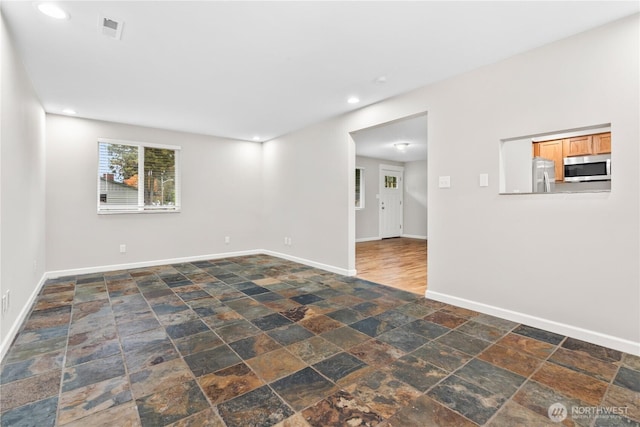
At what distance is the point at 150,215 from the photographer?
521cm

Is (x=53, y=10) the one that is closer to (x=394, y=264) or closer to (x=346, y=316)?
(x=346, y=316)

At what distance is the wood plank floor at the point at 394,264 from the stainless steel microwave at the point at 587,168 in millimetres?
2639

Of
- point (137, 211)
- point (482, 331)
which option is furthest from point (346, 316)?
point (137, 211)

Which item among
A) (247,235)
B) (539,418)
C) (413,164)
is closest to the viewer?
(539,418)

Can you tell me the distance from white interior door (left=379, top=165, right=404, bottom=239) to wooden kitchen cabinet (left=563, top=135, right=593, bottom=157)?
4.59 metres

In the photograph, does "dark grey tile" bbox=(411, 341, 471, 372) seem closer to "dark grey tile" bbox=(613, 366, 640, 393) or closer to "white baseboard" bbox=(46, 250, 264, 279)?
"dark grey tile" bbox=(613, 366, 640, 393)

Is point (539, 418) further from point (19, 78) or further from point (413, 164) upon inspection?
point (413, 164)

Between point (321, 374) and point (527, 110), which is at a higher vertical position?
point (527, 110)

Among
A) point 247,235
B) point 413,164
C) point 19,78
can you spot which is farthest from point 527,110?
point 413,164

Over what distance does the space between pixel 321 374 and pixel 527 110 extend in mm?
2707

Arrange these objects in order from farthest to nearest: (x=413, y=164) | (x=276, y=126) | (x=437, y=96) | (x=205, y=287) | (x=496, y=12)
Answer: (x=413, y=164) < (x=276, y=126) < (x=205, y=287) < (x=437, y=96) < (x=496, y=12)

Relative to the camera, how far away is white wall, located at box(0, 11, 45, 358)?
2202mm

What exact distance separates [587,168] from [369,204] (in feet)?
15.8

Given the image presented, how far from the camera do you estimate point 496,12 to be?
2.11m
